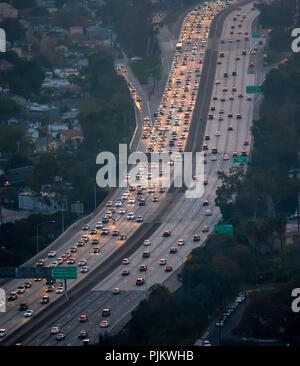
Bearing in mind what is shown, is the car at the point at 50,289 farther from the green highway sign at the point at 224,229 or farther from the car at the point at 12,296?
the green highway sign at the point at 224,229

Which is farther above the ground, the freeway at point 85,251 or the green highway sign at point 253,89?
the green highway sign at point 253,89

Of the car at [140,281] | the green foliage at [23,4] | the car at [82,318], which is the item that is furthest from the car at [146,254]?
the green foliage at [23,4]

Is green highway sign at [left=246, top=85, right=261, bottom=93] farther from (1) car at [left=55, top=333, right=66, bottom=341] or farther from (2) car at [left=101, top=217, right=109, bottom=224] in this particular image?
(1) car at [left=55, top=333, right=66, bottom=341]

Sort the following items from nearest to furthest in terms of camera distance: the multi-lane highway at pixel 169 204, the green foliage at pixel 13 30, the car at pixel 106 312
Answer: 1. the car at pixel 106 312
2. the multi-lane highway at pixel 169 204
3. the green foliage at pixel 13 30

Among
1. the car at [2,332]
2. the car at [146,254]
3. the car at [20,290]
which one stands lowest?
the car at [2,332]

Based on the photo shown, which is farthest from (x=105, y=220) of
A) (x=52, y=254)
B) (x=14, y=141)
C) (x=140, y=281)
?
(x=14, y=141)

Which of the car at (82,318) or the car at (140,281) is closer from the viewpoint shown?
the car at (82,318)

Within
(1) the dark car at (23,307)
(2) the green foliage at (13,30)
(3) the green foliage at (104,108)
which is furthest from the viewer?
(2) the green foliage at (13,30)

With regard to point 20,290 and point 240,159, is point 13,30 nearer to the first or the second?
point 240,159
